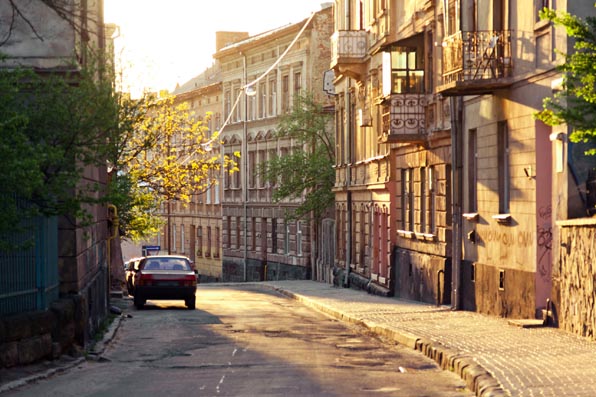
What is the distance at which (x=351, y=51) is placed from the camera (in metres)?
43.2

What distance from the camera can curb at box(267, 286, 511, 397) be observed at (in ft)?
46.1

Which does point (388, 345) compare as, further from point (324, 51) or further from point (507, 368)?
point (324, 51)

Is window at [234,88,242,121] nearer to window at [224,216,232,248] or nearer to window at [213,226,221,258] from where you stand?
window at [224,216,232,248]

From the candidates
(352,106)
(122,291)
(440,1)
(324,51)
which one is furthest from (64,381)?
(324,51)

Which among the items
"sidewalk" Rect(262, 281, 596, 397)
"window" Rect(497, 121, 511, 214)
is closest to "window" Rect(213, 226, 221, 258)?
"sidewalk" Rect(262, 281, 596, 397)

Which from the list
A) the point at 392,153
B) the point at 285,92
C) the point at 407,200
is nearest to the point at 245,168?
the point at 285,92

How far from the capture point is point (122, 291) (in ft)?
138

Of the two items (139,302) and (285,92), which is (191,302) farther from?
(285,92)

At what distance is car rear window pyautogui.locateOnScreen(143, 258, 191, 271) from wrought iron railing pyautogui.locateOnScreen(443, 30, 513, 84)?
1311 cm

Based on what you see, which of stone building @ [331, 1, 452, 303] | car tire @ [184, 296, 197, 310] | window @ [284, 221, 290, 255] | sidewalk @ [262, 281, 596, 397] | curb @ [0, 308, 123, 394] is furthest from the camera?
window @ [284, 221, 290, 255]

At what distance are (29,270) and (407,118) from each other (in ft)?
55.3

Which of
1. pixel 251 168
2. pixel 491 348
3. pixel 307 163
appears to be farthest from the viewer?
pixel 251 168

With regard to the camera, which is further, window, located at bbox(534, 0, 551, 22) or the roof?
the roof

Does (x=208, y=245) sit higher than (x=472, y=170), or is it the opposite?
(x=472, y=170)
